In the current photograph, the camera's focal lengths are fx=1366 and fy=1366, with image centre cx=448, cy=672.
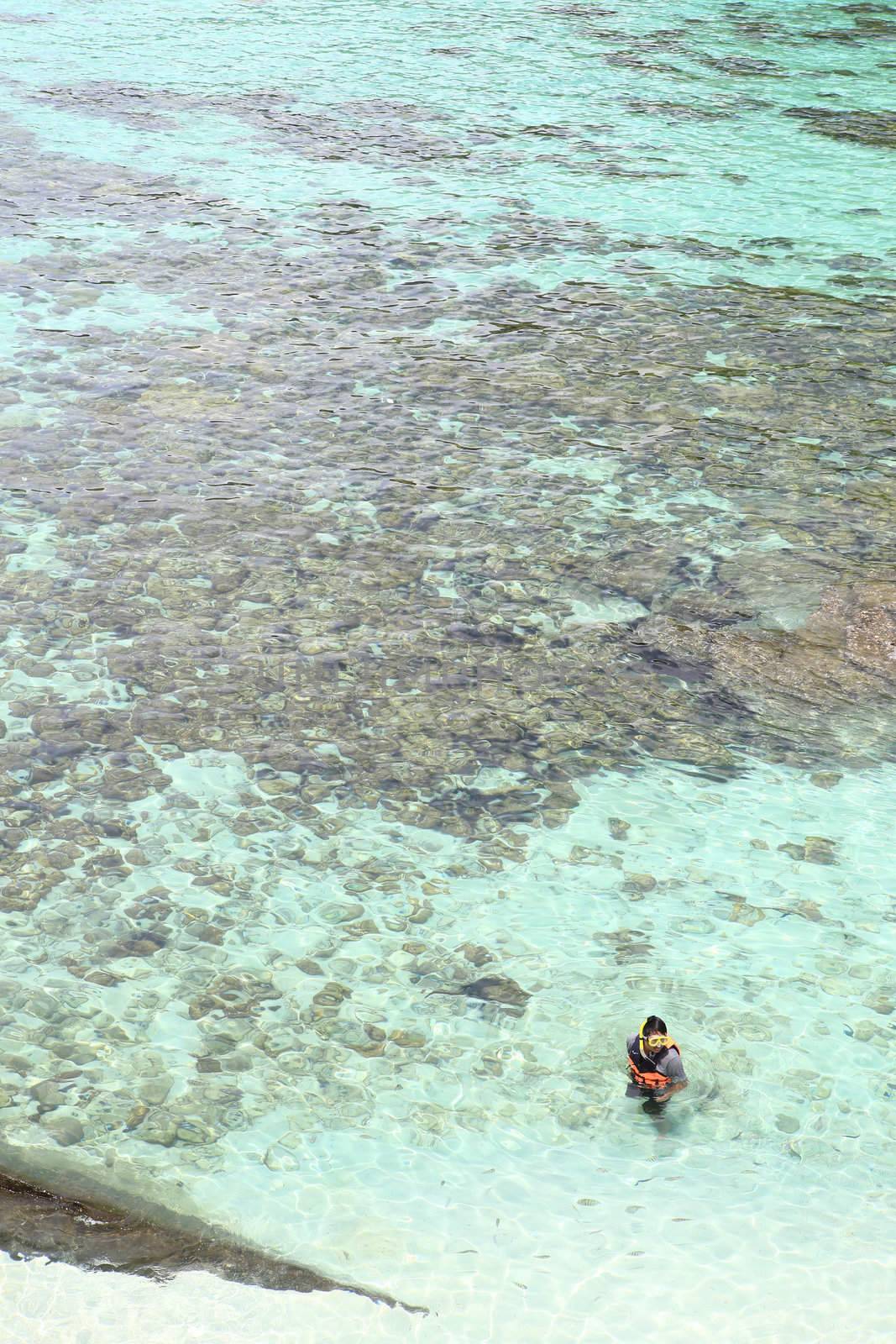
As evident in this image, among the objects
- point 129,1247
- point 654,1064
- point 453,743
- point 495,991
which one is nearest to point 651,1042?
point 654,1064

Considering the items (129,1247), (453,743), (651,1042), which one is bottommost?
(129,1247)

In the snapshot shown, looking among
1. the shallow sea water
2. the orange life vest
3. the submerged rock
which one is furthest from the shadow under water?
the submerged rock

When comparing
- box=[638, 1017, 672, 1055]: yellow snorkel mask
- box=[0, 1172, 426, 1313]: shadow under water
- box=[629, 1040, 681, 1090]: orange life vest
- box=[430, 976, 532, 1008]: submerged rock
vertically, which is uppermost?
box=[638, 1017, 672, 1055]: yellow snorkel mask

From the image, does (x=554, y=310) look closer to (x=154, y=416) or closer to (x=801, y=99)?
(x=154, y=416)

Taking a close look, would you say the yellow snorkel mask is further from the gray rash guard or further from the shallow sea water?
the shallow sea water

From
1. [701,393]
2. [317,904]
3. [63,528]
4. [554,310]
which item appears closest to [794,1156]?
[317,904]

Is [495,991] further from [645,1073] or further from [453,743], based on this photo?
[453,743]
